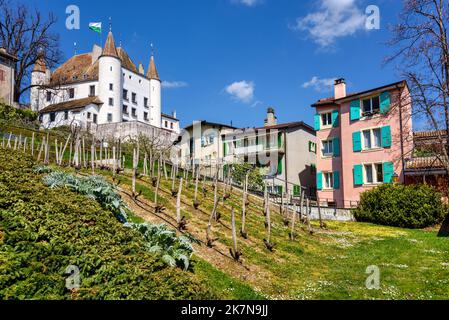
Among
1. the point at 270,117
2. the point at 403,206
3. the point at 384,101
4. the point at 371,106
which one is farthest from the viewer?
the point at 270,117

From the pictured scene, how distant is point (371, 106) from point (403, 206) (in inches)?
446

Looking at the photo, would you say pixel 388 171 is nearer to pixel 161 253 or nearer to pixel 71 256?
pixel 161 253

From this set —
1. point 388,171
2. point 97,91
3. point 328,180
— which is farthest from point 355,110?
point 97,91

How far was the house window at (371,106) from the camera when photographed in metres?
35.5

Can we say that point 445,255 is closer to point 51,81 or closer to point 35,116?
point 35,116

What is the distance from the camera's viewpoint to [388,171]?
33844 mm

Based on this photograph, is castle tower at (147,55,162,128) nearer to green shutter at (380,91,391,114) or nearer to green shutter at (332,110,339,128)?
green shutter at (332,110,339,128)

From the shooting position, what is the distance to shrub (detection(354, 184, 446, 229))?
2684 cm

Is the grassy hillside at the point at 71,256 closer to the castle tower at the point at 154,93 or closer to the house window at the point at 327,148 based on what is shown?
the house window at the point at 327,148

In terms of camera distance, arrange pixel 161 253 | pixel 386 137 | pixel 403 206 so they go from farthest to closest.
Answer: pixel 386 137 < pixel 403 206 < pixel 161 253

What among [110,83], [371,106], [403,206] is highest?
[110,83]

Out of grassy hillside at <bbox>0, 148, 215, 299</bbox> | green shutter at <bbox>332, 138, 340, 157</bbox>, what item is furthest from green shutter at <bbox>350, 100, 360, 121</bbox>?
grassy hillside at <bbox>0, 148, 215, 299</bbox>

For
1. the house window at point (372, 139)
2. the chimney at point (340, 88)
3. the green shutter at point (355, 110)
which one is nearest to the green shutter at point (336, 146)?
the green shutter at point (355, 110)

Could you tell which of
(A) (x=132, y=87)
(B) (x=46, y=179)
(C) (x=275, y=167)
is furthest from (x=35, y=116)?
(B) (x=46, y=179)
